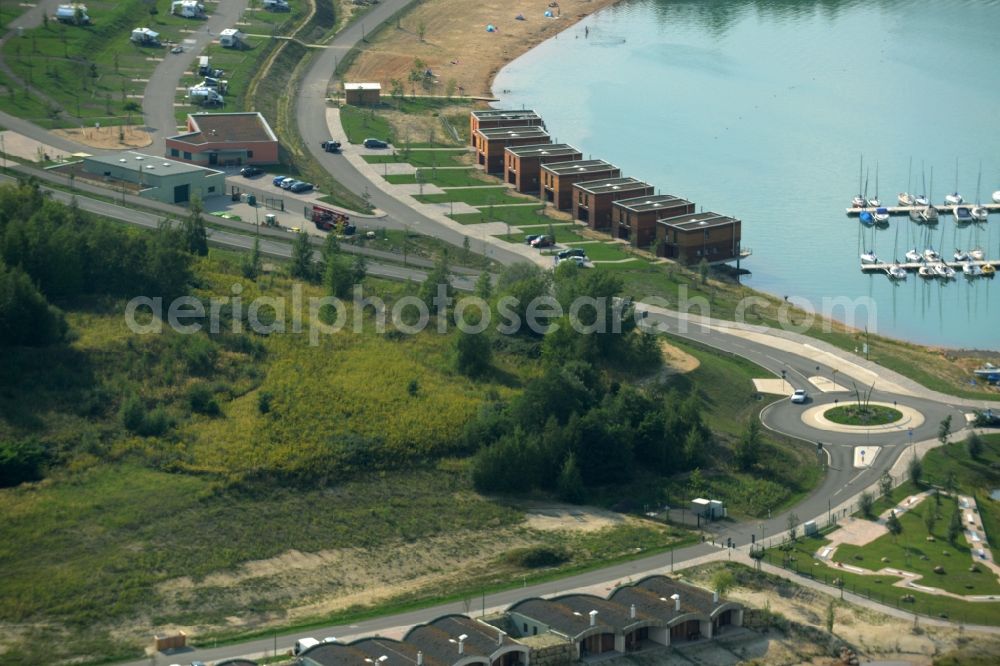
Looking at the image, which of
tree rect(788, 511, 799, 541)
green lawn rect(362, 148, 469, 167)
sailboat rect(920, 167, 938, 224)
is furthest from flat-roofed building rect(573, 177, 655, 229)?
tree rect(788, 511, 799, 541)

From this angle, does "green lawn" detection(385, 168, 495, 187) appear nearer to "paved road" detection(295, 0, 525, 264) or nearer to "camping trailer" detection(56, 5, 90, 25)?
"paved road" detection(295, 0, 525, 264)

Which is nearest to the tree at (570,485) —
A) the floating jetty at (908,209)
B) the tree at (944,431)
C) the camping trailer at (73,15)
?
the tree at (944,431)

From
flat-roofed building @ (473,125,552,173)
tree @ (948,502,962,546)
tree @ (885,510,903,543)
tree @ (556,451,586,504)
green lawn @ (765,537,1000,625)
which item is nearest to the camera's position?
green lawn @ (765,537,1000,625)

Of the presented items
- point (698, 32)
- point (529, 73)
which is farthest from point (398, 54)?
point (698, 32)

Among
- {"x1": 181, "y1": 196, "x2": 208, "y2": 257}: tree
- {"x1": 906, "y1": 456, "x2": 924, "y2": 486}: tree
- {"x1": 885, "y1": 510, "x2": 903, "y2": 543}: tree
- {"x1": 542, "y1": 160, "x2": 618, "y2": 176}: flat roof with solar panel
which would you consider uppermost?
{"x1": 542, "y1": 160, "x2": 618, "y2": 176}: flat roof with solar panel

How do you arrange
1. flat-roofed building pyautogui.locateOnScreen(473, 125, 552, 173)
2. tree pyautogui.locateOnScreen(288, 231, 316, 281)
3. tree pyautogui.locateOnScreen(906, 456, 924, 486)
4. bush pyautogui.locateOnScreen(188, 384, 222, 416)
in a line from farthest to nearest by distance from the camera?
flat-roofed building pyautogui.locateOnScreen(473, 125, 552, 173), tree pyautogui.locateOnScreen(288, 231, 316, 281), tree pyautogui.locateOnScreen(906, 456, 924, 486), bush pyautogui.locateOnScreen(188, 384, 222, 416)

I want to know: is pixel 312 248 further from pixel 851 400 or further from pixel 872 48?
pixel 872 48
